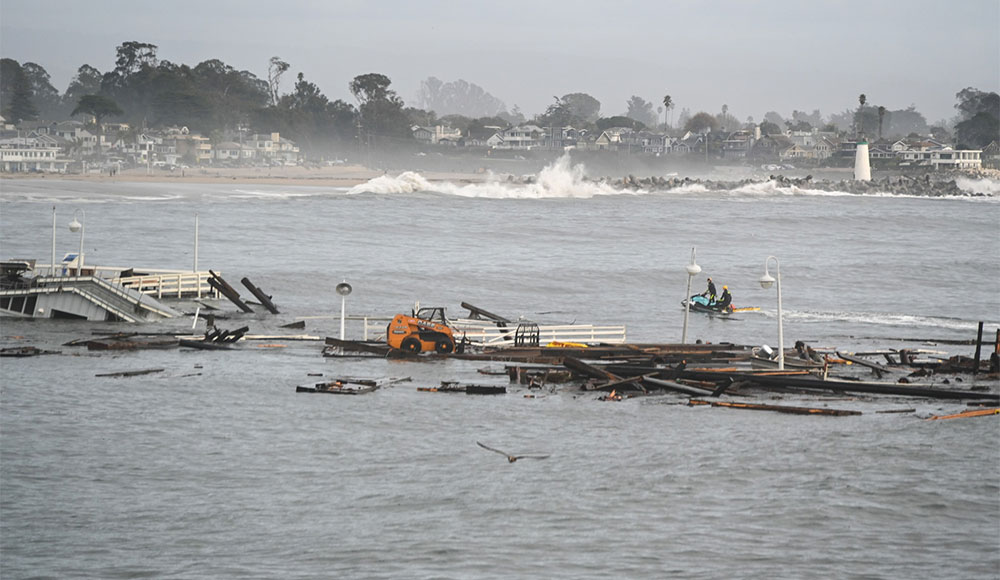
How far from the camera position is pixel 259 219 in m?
91.2

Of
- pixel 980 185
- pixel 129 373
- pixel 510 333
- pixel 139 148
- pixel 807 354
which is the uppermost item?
pixel 139 148

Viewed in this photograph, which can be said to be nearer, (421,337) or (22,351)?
(22,351)

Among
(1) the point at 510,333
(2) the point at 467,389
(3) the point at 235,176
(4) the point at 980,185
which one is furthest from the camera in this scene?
(3) the point at 235,176

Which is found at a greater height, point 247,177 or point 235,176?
point 235,176

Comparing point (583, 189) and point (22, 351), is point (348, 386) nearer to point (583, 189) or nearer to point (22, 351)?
point (22, 351)

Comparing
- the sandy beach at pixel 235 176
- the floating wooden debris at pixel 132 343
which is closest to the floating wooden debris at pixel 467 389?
the floating wooden debris at pixel 132 343

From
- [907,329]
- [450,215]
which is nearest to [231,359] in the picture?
[907,329]

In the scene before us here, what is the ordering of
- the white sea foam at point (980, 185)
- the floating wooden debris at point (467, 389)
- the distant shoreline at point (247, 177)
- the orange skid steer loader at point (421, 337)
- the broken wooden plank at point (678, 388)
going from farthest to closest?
the white sea foam at point (980, 185) → the distant shoreline at point (247, 177) → the orange skid steer loader at point (421, 337) → the floating wooden debris at point (467, 389) → the broken wooden plank at point (678, 388)

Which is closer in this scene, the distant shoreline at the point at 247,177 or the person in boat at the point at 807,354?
the person in boat at the point at 807,354

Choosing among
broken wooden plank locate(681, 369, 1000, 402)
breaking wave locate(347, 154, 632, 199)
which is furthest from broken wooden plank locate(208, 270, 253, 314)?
breaking wave locate(347, 154, 632, 199)

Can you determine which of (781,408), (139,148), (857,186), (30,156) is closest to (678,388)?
(781,408)

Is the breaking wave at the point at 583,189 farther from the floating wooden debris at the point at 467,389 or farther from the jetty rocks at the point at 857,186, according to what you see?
the floating wooden debris at the point at 467,389

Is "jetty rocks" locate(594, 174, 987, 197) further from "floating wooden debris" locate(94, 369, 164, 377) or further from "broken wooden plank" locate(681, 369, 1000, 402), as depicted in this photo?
"floating wooden debris" locate(94, 369, 164, 377)

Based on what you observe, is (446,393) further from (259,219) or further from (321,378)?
(259,219)
